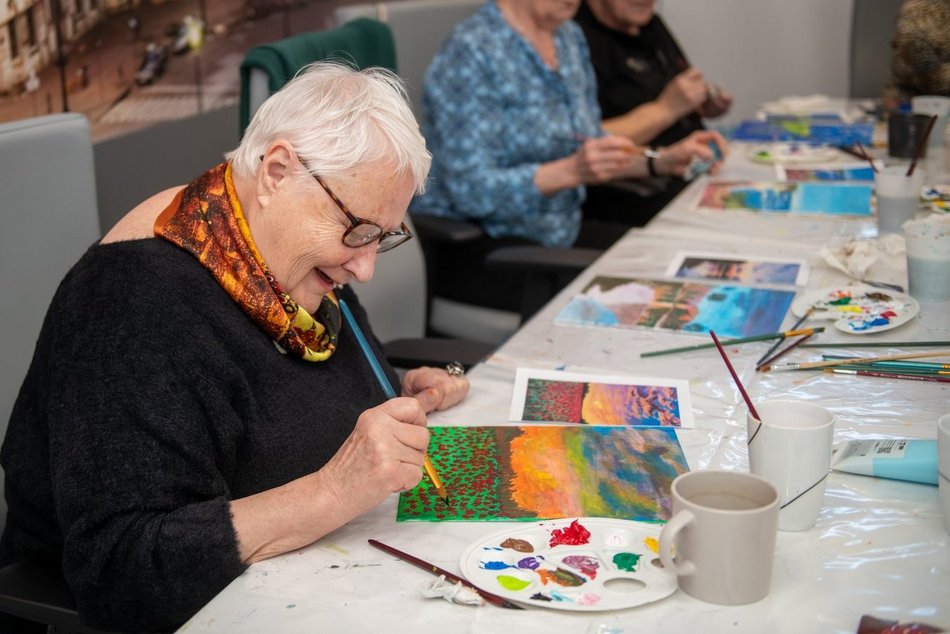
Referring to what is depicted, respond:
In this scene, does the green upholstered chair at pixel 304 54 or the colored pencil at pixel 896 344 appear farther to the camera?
the green upholstered chair at pixel 304 54

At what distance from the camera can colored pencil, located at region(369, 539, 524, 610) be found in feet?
3.12

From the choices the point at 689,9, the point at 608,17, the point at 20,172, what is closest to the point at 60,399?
the point at 20,172

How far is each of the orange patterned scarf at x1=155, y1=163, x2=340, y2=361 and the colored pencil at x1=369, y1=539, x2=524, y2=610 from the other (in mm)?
313

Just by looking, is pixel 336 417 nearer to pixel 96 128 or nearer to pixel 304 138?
pixel 304 138

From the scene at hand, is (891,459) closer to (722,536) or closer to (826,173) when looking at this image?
(722,536)

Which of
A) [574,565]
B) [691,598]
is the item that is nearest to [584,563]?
[574,565]

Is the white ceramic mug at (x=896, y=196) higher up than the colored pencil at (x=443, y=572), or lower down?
higher up

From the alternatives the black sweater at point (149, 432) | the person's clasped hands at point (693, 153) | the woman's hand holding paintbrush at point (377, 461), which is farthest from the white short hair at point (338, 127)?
the person's clasped hands at point (693, 153)

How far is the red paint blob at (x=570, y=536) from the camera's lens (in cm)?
105

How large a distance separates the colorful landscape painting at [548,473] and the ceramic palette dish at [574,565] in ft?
0.15

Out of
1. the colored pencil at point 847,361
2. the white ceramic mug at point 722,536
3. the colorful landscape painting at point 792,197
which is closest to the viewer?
the white ceramic mug at point 722,536

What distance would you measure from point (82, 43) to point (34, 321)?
883 mm

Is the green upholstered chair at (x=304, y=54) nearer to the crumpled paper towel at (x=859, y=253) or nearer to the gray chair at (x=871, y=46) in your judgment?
the crumpled paper towel at (x=859, y=253)

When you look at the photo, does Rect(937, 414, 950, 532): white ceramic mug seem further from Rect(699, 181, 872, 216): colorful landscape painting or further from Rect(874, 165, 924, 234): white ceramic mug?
Rect(699, 181, 872, 216): colorful landscape painting
